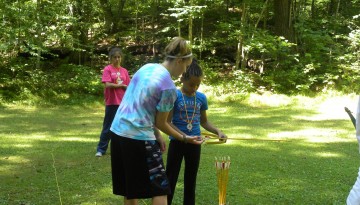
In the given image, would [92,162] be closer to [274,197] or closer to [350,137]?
[274,197]

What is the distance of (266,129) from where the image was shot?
9.11 metres

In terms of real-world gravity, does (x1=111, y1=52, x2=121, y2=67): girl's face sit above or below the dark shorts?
above

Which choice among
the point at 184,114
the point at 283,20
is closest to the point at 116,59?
the point at 184,114

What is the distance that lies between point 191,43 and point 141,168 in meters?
13.1

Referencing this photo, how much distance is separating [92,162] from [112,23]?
44.6 ft

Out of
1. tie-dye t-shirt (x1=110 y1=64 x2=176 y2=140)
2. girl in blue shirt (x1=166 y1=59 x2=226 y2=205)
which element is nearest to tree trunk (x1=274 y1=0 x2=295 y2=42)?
girl in blue shirt (x1=166 y1=59 x2=226 y2=205)

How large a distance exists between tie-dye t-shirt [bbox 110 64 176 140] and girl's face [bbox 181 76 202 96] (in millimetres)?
→ 726

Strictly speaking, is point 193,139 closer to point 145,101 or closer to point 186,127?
point 186,127

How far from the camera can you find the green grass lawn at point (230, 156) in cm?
439

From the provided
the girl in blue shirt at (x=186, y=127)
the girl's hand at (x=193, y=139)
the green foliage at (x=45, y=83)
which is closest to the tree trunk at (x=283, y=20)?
the green foliage at (x=45, y=83)

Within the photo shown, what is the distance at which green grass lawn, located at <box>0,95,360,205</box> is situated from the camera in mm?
4391

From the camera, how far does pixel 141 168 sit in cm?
276

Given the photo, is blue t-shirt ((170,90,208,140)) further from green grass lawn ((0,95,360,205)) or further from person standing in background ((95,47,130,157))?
person standing in background ((95,47,130,157))

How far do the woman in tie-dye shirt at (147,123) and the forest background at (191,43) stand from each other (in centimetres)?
1008
